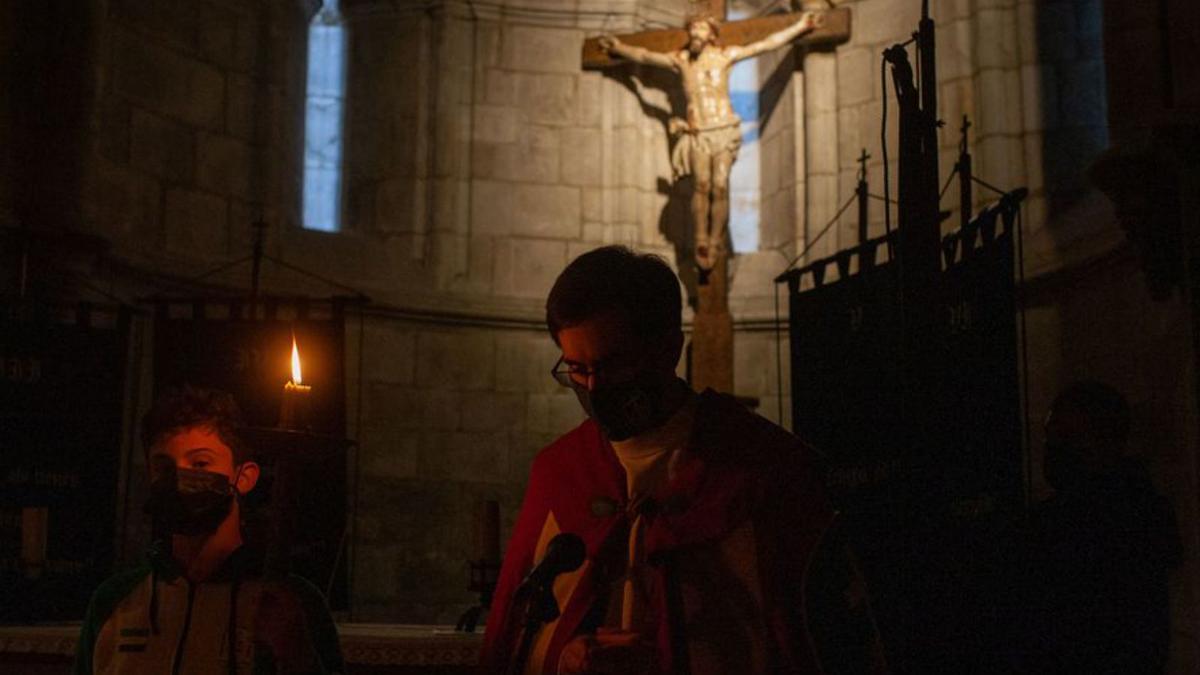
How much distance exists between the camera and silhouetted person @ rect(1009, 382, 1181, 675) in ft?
10.9

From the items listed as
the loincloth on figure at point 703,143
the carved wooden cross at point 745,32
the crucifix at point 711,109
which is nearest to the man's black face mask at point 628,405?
the crucifix at point 711,109

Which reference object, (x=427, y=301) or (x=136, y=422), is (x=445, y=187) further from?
(x=136, y=422)

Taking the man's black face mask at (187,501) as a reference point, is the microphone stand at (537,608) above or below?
below

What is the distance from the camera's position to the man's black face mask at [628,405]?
1841 mm

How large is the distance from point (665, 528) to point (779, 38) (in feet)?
21.8

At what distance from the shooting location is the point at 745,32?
812cm

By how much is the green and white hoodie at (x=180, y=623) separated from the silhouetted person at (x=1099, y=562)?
1.85 m

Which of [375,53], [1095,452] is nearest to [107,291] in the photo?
→ [375,53]

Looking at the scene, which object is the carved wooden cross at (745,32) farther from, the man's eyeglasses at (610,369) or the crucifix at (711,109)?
the man's eyeglasses at (610,369)

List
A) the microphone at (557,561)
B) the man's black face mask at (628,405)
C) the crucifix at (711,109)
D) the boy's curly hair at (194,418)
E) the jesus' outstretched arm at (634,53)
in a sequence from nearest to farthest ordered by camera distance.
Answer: the microphone at (557,561) → the man's black face mask at (628,405) → the boy's curly hair at (194,418) → the crucifix at (711,109) → the jesus' outstretched arm at (634,53)

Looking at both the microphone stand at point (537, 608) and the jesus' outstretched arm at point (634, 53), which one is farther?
the jesus' outstretched arm at point (634, 53)

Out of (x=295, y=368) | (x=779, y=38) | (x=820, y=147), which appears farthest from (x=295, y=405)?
(x=820, y=147)

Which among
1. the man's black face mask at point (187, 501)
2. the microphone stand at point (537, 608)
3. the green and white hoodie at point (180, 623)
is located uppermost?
the man's black face mask at point (187, 501)

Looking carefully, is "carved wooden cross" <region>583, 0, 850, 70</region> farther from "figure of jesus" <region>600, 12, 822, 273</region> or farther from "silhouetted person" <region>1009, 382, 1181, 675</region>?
"silhouetted person" <region>1009, 382, 1181, 675</region>
